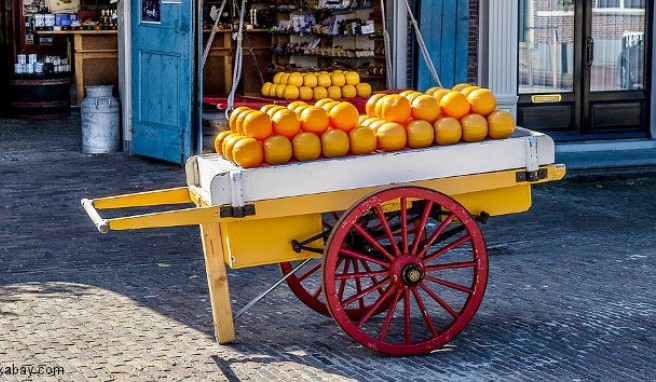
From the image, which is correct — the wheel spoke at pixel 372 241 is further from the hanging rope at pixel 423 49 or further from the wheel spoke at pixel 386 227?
the hanging rope at pixel 423 49

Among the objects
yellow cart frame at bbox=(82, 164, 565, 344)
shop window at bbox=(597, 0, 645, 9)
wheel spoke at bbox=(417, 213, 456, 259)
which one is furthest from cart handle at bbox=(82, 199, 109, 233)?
shop window at bbox=(597, 0, 645, 9)

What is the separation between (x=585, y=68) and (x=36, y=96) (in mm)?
7092

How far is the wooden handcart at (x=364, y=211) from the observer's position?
5902mm

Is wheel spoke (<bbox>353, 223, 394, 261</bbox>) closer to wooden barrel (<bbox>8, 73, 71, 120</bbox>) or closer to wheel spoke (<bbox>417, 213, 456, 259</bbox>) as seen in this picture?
wheel spoke (<bbox>417, 213, 456, 259</bbox>)

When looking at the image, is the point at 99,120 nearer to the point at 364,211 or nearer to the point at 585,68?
the point at 585,68

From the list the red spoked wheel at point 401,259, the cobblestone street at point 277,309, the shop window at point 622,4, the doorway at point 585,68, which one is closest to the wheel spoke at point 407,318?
the red spoked wheel at point 401,259

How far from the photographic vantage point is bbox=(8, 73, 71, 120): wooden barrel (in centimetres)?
1555

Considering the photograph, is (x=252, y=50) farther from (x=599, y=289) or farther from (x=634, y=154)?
(x=599, y=289)

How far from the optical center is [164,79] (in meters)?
12.1

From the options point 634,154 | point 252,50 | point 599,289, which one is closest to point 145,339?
point 599,289

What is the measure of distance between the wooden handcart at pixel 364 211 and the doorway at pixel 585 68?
649 cm

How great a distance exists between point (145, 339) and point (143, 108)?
6147mm

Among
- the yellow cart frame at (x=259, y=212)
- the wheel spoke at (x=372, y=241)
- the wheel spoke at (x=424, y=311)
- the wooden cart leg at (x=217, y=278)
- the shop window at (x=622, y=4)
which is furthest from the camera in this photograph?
the shop window at (x=622, y=4)

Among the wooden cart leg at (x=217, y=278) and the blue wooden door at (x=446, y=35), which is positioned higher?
the blue wooden door at (x=446, y=35)
